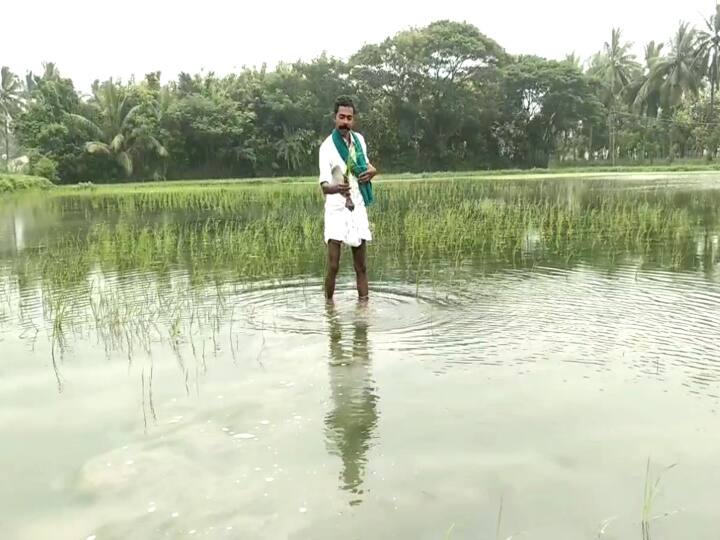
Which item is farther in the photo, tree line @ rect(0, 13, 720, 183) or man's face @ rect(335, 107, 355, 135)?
tree line @ rect(0, 13, 720, 183)

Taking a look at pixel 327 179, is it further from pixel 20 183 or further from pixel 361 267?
pixel 20 183

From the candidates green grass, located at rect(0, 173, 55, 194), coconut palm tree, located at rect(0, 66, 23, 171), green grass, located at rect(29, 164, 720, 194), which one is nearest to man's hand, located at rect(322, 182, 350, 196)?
green grass, located at rect(29, 164, 720, 194)

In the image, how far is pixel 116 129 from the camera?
32.9 meters

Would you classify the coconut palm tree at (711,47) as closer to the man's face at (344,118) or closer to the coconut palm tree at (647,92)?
the coconut palm tree at (647,92)

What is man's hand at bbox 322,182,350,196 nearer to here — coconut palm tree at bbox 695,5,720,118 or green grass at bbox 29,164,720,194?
green grass at bbox 29,164,720,194

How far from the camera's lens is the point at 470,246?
793 centimetres

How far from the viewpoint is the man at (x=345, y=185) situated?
4.81m

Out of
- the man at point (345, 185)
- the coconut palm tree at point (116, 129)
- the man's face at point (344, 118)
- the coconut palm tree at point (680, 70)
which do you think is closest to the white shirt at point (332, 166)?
the man at point (345, 185)

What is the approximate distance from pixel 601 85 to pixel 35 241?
38.8 meters

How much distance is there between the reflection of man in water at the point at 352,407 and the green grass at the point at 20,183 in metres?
24.9

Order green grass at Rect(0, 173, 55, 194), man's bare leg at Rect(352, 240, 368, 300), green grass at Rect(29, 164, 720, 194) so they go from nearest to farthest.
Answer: man's bare leg at Rect(352, 240, 368, 300) → green grass at Rect(0, 173, 55, 194) → green grass at Rect(29, 164, 720, 194)

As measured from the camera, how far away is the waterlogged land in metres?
2.14

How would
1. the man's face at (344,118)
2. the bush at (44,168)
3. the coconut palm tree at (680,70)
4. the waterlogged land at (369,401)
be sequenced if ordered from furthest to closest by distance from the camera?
the coconut palm tree at (680,70) < the bush at (44,168) < the man's face at (344,118) < the waterlogged land at (369,401)

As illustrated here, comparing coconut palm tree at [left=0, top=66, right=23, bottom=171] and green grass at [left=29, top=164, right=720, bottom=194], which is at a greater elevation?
coconut palm tree at [left=0, top=66, right=23, bottom=171]
